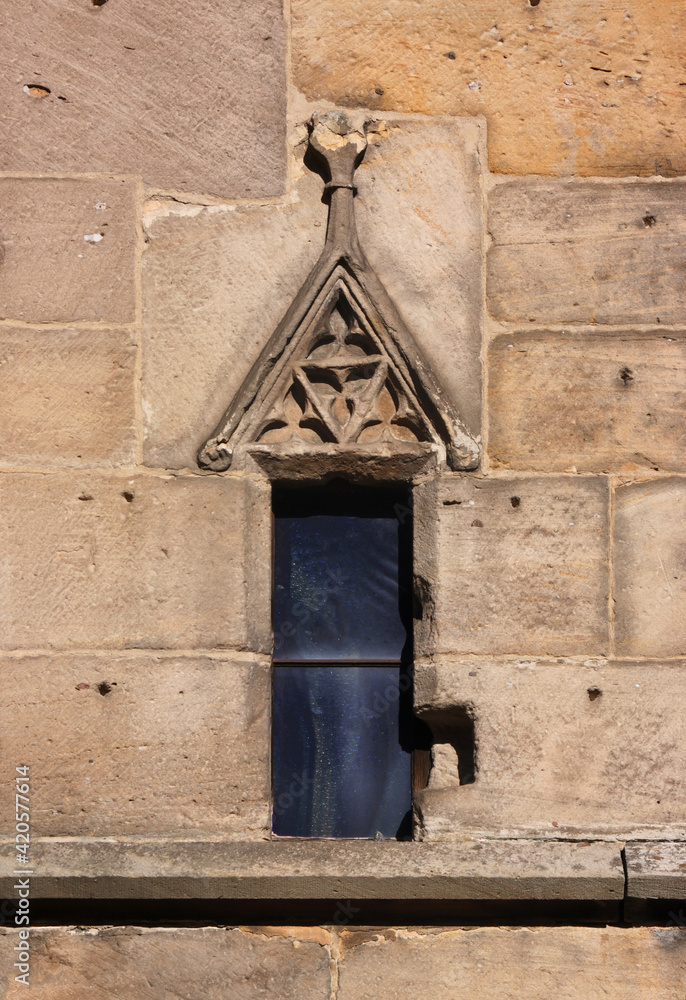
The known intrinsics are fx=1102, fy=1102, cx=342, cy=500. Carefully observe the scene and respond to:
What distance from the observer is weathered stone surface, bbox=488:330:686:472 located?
3.31 m

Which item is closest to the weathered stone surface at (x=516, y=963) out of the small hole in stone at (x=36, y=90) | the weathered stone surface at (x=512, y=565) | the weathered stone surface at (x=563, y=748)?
the weathered stone surface at (x=563, y=748)

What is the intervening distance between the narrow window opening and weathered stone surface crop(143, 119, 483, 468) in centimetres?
40

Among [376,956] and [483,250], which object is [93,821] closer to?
[376,956]

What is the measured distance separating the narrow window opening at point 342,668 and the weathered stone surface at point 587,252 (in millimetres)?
741

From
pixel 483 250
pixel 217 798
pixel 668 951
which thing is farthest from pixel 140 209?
pixel 668 951

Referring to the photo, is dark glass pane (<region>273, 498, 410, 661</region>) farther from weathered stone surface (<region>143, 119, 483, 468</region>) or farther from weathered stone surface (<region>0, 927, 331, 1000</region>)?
weathered stone surface (<region>0, 927, 331, 1000</region>)

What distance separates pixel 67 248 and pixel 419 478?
1.26m

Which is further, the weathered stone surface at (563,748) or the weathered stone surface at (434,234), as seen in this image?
the weathered stone surface at (434,234)

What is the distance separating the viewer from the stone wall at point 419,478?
311cm

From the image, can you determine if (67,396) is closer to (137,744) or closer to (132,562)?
(132,562)

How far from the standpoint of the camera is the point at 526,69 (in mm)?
3434

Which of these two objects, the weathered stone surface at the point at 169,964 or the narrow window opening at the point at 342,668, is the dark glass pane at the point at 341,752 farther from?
the weathered stone surface at the point at 169,964

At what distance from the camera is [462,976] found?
3027mm

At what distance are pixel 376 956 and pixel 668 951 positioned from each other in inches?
31.7
